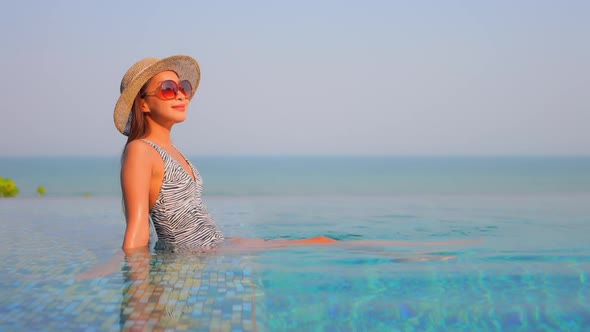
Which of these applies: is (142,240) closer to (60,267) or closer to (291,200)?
(60,267)

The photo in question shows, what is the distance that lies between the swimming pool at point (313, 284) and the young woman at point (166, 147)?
255 millimetres

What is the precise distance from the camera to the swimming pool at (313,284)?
2.68 m

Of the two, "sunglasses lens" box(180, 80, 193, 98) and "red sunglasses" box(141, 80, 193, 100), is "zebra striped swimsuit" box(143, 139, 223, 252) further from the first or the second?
"sunglasses lens" box(180, 80, 193, 98)

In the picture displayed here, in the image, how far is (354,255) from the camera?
13.1 feet

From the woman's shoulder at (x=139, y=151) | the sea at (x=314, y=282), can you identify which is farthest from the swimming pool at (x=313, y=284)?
the woman's shoulder at (x=139, y=151)

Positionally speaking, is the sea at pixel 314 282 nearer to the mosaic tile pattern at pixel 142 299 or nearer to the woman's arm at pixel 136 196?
the mosaic tile pattern at pixel 142 299

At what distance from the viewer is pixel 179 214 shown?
3955 mm

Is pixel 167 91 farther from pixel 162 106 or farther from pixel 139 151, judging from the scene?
pixel 139 151

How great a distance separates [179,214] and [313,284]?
1.12m

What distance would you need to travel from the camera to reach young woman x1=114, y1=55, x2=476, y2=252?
3863mm

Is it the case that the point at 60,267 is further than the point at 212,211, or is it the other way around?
the point at 212,211

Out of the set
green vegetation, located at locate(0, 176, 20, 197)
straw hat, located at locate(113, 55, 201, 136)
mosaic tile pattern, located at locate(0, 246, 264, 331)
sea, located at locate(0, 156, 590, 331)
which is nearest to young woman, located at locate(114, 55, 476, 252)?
straw hat, located at locate(113, 55, 201, 136)

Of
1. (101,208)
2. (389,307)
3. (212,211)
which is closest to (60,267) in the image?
(389,307)

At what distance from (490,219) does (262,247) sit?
9.63ft
